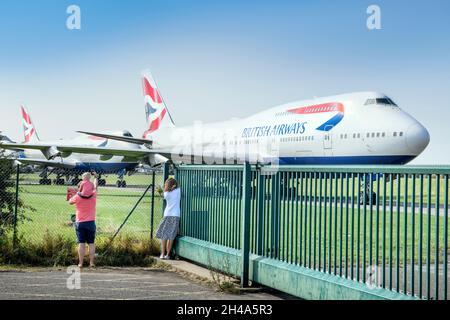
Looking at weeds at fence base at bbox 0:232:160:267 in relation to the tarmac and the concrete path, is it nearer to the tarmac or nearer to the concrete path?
the tarmac

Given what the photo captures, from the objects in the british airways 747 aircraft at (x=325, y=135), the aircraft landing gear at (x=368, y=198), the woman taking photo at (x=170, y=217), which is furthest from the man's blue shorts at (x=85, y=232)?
the british airways 747 aircraft at (x=325, y=135)

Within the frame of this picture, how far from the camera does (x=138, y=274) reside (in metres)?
8.80

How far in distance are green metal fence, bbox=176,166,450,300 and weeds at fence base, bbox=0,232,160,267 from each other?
3.39 ft

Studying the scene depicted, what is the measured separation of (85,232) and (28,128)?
54805 mm

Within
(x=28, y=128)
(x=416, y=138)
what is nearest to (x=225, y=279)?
(x=416, y=138)

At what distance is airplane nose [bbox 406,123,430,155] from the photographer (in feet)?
69.8

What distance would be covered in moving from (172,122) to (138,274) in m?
35.3

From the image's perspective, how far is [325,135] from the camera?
2355cm

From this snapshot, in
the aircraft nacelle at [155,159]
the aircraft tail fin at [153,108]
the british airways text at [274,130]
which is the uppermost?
the aircraft tail fin at [153,108]

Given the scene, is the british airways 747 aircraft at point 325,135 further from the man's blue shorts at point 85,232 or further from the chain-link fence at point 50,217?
the man's blue shorts at point 85,232

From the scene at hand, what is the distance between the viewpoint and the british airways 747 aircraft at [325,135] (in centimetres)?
2169

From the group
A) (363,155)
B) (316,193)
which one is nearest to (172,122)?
(363,155)

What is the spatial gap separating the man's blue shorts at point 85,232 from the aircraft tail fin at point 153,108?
34.1m
